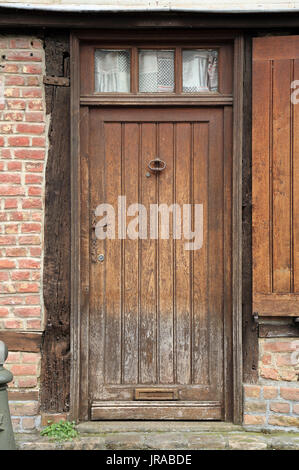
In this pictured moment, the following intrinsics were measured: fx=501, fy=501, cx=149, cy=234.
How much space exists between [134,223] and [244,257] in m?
0.89

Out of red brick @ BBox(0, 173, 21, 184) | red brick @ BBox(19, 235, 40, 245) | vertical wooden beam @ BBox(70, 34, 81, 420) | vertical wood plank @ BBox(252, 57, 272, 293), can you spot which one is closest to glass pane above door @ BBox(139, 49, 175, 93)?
vertical wooden beam @ BBox(70, 34, 81, 420)

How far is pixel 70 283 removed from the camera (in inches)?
150

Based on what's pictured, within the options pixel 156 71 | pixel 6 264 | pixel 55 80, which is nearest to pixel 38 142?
pixel 55 80

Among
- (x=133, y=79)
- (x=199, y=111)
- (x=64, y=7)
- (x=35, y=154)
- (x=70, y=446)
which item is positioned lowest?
(x=70, y=446)

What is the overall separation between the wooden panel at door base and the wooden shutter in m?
0.89

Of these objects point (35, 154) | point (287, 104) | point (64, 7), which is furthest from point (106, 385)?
point (64, 7)

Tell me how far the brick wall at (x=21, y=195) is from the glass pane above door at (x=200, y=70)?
1131 mm

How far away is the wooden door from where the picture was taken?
12.8 ft

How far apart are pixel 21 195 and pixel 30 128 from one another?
0.51 meters

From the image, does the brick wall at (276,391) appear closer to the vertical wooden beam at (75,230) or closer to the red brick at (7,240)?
the vertical wooden beam at (75,230)

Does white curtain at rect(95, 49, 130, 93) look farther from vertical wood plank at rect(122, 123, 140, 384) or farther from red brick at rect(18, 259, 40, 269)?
red brick at rect(18, 259, 40, 269)

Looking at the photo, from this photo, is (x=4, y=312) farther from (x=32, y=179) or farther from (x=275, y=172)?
(x=275, y=172)

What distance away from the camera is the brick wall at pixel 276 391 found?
12.2 feet

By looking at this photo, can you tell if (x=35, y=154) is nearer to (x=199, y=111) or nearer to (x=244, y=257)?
(x=199, y=111)
